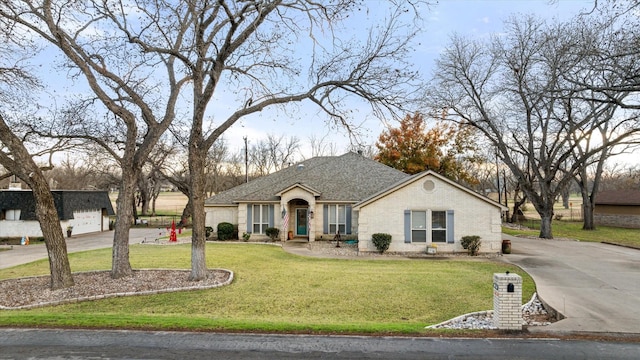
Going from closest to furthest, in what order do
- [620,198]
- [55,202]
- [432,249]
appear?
[432,249], [55,202], [620,198]

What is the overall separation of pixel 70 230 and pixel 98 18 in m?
25.5

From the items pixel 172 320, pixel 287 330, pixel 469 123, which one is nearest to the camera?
pixel 287 330

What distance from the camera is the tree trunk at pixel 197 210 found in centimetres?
1303

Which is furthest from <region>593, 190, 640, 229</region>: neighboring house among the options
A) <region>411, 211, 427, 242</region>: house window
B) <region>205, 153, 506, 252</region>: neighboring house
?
<region>411, 211, 427, 242</region>: house window

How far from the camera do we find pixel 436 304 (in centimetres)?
1059

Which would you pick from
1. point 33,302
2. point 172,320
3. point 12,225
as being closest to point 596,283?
point 172,320

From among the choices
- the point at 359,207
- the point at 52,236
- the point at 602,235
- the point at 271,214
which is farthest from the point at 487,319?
the point at 602,235

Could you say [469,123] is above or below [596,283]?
above

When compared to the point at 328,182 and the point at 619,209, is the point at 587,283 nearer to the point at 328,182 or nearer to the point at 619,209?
the point at 328,182

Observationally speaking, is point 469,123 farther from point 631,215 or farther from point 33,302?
point 33,302

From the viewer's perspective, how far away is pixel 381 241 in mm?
19609

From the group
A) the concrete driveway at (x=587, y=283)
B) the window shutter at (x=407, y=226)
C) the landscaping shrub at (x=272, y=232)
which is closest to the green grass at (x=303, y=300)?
the concrete driveway at (x=587, y=283)

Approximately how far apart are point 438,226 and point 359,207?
13.9ft

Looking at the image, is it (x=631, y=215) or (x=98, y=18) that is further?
(x=631, y=215)
